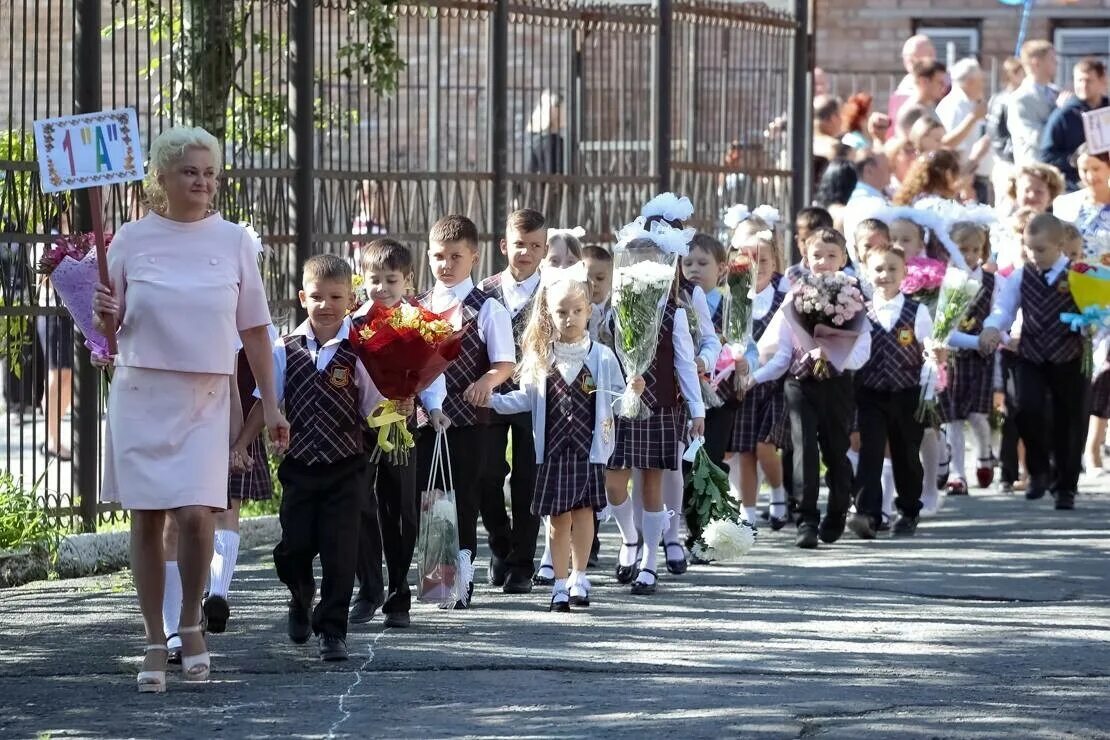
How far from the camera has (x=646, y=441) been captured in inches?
389

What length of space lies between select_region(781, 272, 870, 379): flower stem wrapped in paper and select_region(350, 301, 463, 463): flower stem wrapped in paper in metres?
3.51

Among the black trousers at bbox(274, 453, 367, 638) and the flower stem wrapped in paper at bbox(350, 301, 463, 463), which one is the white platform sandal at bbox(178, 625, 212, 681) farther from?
the flower stem wrapped in paper at bbox(350, 301, 463, 463)

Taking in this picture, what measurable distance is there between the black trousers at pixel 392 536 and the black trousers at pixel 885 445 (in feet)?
12.2

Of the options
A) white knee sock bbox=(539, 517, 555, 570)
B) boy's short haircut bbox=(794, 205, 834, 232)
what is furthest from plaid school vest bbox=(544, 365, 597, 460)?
boy's short haircut bbox=(794, 205, 834, 232)

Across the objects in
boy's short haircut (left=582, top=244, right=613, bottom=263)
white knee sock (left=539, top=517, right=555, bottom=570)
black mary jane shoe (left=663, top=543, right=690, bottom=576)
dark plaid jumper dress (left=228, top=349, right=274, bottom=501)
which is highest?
boy's short haircut (left=582, top=244, right=613, bottom=263)

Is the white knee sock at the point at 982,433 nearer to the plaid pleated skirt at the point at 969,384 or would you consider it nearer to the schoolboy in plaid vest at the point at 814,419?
the plaid pleated skirt at the point at 969,384

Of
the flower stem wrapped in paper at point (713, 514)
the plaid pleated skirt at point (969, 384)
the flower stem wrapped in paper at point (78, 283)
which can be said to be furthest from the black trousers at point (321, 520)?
the plaid pleated skirt at point (969, 384)

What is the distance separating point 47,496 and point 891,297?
448 centimetres

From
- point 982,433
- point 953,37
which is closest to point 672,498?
point 982,433

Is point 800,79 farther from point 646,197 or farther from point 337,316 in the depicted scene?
point 337,316

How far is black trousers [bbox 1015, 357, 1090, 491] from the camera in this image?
13242 mm

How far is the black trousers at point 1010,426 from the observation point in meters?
13.5

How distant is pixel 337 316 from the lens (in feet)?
26.6

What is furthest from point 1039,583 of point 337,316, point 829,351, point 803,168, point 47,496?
point 803,168
